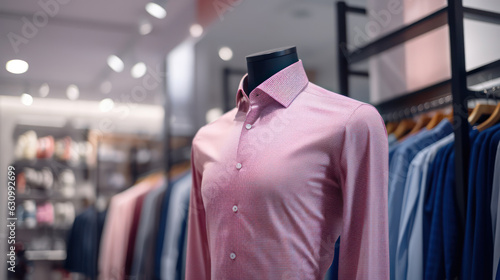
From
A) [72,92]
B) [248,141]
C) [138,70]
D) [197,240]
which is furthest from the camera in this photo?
[138,70]

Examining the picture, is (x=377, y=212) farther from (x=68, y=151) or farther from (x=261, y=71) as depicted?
(x=68, y=151)

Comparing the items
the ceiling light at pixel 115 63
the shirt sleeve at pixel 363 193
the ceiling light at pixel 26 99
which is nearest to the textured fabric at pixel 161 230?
the ceiling light at pixel 115 63

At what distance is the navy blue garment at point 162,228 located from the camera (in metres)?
2.68

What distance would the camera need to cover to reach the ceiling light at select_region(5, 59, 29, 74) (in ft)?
6.06

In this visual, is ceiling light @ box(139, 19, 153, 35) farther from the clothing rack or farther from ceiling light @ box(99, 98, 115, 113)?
the clothing rack

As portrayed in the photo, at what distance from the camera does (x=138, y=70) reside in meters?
2.42

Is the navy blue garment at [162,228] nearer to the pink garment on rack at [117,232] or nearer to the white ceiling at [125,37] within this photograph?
the pink garment on rack at [117,232]

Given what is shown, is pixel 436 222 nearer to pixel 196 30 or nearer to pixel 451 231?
pixel 451 231

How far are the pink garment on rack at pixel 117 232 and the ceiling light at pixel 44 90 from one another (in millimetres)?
620

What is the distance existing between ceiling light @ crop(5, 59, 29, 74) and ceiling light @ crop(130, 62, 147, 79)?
0.56 meters

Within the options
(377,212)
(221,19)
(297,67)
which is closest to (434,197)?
(377,212)

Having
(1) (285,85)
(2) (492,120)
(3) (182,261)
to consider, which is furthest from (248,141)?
(3) (182,261)

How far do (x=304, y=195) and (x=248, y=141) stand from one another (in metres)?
0.21

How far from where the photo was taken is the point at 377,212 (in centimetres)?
113
